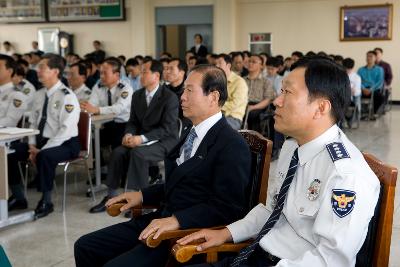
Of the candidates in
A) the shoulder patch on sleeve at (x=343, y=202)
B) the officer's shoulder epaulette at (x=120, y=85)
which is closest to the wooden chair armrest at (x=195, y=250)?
the shoulder patch on sleeve at (x=343, y=202)

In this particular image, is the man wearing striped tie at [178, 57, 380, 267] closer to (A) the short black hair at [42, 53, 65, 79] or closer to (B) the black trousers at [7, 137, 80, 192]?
(B) the black trousers at [7, 137, 80, 192]

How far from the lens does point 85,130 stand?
405cm

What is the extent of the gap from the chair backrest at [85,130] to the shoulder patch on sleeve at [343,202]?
292cm

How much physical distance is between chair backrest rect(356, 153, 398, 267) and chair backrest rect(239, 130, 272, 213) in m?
0.57

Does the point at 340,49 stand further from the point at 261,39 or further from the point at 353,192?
the point at 353,192

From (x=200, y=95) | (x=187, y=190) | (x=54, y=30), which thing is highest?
(x=54, y=30)

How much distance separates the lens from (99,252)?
6.75 ft

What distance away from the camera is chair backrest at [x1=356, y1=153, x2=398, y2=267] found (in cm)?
144

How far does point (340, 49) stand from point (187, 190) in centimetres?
1000

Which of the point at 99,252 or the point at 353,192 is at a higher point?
the point at 353,192

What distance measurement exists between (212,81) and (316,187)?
89 centimetres

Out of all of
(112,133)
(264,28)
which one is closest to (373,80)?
(264,28)

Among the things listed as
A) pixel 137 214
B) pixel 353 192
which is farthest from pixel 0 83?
pixel 353 192

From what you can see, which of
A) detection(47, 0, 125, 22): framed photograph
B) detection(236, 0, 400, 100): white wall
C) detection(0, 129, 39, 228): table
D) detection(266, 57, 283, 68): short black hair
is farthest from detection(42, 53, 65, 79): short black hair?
detection(47, 0, 125, 22): framed photograph
